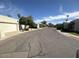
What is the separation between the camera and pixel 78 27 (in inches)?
1647

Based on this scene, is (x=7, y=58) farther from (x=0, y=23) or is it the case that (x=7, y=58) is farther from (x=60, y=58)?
(x=0, y=23)

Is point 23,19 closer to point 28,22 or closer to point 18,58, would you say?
point 28,22

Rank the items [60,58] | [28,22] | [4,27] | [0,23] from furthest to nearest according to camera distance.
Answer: [28,22], [4,27], [0,23], [60,58]

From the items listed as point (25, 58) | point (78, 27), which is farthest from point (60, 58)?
point (78, 27)

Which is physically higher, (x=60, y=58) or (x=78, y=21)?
(x=78, y=21)

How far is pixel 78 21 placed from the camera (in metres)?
42.0

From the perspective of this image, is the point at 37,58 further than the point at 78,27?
No

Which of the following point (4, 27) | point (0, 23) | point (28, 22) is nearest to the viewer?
point (0, 23)

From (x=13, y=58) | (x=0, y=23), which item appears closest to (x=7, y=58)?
(x=13, y=58)

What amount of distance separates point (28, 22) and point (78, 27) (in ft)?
131

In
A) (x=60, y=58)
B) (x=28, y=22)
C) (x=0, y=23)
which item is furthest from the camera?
(x=28, y=22)

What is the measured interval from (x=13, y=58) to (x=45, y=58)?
181 centimetres

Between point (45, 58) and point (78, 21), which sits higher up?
point (78, 21)

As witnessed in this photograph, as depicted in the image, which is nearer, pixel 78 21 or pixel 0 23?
pixel 0 23
